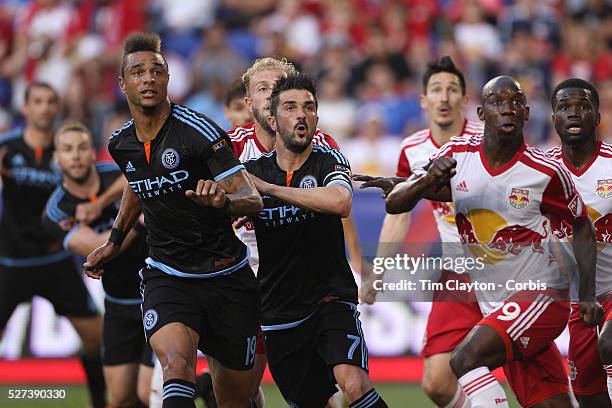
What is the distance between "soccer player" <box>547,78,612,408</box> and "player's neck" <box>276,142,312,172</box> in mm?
1776

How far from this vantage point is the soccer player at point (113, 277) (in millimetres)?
9344

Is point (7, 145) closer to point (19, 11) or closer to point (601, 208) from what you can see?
point (601, 208)

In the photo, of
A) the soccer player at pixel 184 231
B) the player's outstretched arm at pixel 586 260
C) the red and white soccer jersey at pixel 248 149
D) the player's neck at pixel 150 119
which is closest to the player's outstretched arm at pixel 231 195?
the soccer player at pixel 184 231

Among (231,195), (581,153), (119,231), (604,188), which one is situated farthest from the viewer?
(581,153)

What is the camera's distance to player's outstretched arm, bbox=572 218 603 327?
7.25 meters

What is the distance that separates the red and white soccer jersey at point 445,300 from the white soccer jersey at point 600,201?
1.07 metres

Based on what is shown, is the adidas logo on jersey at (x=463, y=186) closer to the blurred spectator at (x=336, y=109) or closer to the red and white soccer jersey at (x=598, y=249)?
the red and white soccer jersey at (x=598, y=249)

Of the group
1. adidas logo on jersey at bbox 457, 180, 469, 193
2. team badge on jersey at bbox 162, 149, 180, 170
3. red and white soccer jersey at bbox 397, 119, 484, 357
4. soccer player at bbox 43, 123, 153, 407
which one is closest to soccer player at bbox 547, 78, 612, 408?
adidas logo on jersey at bbox 457, 180, 469, 193

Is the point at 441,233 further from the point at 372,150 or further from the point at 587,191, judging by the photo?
the point at 372,150

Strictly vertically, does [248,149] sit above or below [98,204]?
above

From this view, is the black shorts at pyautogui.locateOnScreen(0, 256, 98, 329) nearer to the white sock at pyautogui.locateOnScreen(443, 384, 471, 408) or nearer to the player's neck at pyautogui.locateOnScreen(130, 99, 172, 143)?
the white sock at pyautogui.locateOnScreen(443, 384, 471, 408)

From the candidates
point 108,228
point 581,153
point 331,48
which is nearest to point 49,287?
point 108,228

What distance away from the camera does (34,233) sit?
1117 cm

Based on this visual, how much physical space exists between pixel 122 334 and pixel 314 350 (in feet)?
8.52
